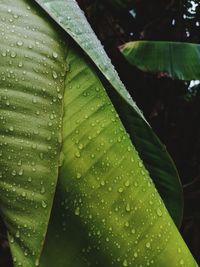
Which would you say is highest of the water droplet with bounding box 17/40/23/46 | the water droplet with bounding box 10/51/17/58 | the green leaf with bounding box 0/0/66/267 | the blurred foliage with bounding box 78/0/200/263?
the water droplet with bounding box 17/40/23/46

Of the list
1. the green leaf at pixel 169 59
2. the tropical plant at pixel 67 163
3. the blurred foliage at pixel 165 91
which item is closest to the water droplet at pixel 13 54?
the tropical plant at pixel 67 163

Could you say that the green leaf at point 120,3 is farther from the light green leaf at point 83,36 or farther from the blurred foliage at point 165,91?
the light green leaf at point 83,36

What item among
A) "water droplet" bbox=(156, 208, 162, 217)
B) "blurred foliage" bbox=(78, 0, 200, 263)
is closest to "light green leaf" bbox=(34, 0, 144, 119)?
"water droplet" bbox=(156, 208, 162, 217)

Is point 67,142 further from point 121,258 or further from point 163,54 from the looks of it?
point 163,54

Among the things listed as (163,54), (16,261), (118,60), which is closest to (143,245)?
(16,261)

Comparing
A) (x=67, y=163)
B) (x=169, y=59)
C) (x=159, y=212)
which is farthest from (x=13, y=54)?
(x=169, y=59)

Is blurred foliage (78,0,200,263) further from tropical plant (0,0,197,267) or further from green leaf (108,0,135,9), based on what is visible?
tropical plant (0,0,197,267)
